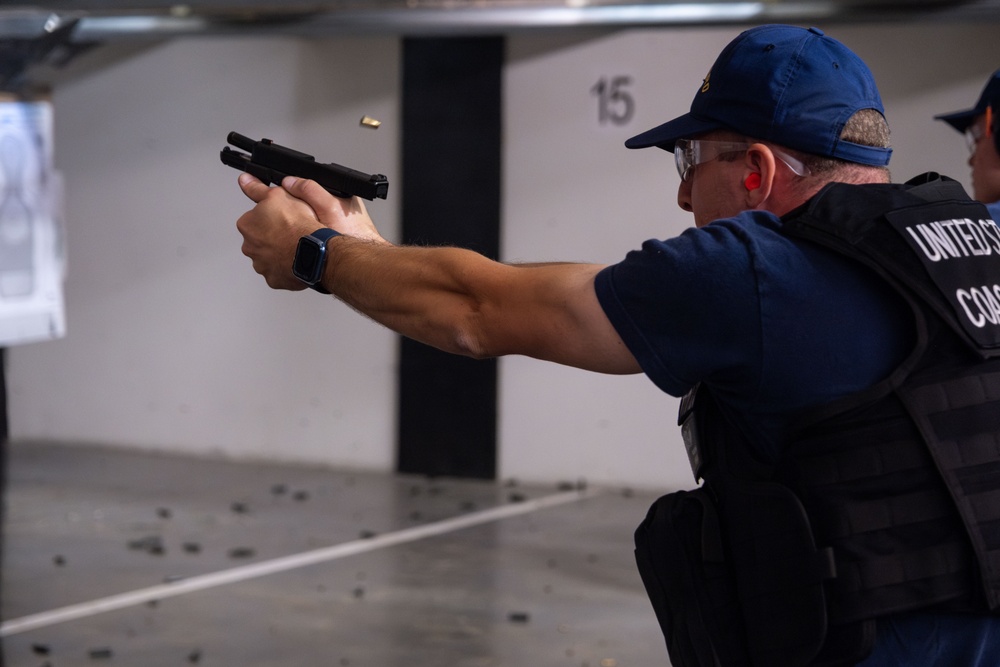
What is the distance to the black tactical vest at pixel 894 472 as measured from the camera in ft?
3.88

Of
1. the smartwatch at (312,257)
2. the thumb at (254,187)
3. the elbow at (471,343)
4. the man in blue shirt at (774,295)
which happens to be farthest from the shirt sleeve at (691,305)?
the thumb at (254,187)

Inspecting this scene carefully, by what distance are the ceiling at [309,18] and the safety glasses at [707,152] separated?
3.59 metres

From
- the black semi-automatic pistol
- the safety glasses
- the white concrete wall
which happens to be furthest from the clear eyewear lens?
the white concrete wall

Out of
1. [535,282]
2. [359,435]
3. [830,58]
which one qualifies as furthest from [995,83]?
[359,435]

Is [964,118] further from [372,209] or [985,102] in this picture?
[372,209]

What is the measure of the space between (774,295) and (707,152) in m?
0.28

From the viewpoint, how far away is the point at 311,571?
4379 mm

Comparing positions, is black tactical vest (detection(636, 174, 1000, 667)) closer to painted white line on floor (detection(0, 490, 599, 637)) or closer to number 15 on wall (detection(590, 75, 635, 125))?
painted white line on floor (detection(0, 490, 599, 637))

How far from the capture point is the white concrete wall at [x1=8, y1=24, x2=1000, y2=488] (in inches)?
217

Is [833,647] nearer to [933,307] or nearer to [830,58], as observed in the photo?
[933,307]

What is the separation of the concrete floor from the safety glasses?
240cm

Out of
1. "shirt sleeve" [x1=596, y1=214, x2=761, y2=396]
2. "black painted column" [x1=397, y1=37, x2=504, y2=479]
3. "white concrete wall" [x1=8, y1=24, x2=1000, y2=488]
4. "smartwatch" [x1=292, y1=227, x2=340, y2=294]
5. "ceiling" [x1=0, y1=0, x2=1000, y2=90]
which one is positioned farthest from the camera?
"black painted column" [x1=397, y1=37, x2=504, y2=479]

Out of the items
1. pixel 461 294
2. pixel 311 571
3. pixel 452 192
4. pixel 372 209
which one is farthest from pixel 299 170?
pixel 372 209

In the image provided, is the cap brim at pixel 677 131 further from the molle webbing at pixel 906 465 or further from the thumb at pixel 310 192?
the thumb at pixel 310 192
